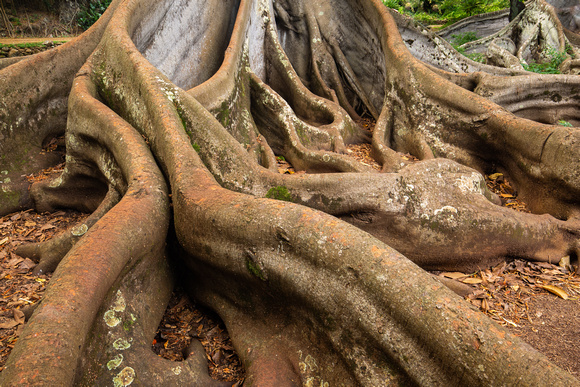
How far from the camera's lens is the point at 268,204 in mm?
2484

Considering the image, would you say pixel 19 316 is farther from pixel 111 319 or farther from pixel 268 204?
pixel 268 204

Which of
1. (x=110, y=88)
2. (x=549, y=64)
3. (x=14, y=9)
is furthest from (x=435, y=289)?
(x=14, y=9)

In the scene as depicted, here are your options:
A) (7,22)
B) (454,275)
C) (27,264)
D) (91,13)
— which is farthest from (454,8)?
(27,264)

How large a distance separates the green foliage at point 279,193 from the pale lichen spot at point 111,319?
1.53 metres

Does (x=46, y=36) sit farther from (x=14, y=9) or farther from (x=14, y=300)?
(x=14, y=300)

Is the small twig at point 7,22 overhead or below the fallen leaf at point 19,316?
overhead

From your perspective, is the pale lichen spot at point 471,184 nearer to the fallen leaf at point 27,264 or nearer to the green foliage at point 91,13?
the fallen leaf at point 27,264

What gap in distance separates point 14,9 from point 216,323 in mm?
14211

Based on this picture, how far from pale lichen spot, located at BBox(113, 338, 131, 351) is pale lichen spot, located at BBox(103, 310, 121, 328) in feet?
0.34

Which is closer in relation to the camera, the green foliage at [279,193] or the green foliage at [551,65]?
the green foliage at [279,193]

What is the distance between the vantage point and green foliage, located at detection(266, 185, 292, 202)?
333 centimetres

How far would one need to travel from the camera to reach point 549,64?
29.0ft

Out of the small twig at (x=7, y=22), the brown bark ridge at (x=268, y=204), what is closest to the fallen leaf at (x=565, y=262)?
the brown bark ridge at (x=268, y=204)

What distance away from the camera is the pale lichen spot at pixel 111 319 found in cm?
231
